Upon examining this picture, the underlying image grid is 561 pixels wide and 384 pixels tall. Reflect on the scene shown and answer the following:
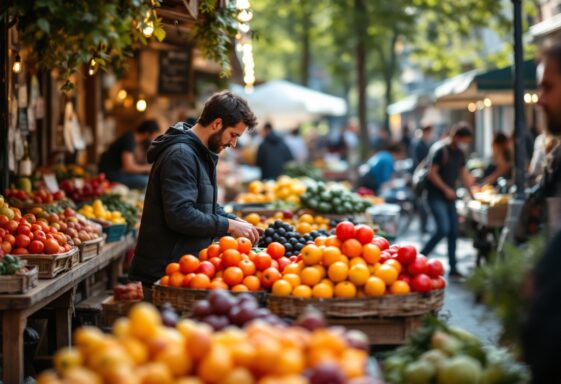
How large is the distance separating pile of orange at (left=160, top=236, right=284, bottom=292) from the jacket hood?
789mm

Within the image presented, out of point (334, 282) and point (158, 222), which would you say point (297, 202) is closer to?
point (158, 222)

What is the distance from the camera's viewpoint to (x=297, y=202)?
12.0 meters

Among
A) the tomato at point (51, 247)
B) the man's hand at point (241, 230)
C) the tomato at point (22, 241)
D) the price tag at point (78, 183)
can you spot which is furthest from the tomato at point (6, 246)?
the price tag at point (78, 183)

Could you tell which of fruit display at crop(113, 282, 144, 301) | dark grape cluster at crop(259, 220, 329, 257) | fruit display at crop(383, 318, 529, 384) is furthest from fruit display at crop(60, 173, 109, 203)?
fruit display at crop(383, 318, 529, 384)

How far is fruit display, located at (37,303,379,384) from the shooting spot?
349 cm

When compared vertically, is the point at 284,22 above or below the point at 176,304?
above

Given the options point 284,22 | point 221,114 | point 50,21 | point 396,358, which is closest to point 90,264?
point 221,114

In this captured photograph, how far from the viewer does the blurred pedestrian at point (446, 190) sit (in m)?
12.9

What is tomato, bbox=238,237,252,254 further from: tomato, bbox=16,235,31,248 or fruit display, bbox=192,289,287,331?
tomato, bbox=16,235,31,248

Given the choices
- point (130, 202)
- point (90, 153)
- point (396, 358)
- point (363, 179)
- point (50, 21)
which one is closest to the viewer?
point (396, 358)

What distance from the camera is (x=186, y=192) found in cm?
625

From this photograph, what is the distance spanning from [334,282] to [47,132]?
30.4 feet

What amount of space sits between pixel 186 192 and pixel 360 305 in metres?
1.60

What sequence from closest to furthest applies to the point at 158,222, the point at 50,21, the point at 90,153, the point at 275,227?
the point at 50,21, the point at 158,222, the point at 275,227, the point at 90,153
